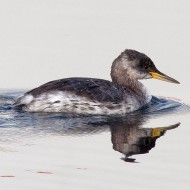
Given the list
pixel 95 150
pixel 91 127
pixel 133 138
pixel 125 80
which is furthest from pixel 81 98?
pixel 95 150

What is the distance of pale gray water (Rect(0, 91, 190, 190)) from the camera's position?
32.8 feet

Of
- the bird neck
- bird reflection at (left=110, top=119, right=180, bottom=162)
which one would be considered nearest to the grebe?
the bird neck

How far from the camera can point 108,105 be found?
13891mm

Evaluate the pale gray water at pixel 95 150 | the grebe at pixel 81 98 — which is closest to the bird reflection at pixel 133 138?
Result: the pale gray water at pixel 95 150

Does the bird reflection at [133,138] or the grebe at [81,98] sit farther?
the grebe at [81,98]

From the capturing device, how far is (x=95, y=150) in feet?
37.4

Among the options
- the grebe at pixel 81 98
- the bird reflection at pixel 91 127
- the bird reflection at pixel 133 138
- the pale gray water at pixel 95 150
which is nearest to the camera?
the pale gray water at pixel 95 150

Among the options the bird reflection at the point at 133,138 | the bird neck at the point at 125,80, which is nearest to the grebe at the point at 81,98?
the bird neck at the point at 125,80

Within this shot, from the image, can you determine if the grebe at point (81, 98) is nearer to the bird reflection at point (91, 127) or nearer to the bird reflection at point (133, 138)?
the bird reflection at point (91, 127)

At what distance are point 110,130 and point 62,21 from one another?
682 cm

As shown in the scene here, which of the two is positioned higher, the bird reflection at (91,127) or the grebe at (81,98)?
the grebe at (81,98)

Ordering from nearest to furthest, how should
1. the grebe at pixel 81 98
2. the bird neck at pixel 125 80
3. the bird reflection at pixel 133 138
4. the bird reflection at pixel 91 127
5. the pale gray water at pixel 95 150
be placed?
the pale gray water at pixel 95 150 < the bird reflection at pixel 133 138 < the bird reflection at pixel 91 127 < the grebe at pixel 81 98 < the bird neck at pixel 125 80

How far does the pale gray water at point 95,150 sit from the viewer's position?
394 inches

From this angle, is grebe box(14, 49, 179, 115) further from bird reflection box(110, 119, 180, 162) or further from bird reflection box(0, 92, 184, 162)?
bird reflection box(110, 119, 180, 162)
